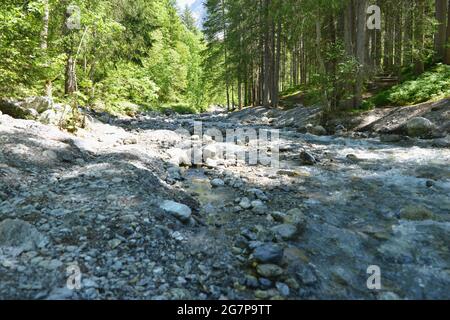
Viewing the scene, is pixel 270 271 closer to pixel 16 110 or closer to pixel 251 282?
pixel 251 282

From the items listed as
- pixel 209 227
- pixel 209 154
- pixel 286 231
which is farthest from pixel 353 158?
pixel 209 227

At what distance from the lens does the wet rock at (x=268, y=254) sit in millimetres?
4293

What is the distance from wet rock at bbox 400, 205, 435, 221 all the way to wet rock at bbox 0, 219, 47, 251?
547 centimetres

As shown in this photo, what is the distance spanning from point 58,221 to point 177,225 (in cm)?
159

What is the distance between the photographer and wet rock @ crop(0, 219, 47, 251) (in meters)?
4.21

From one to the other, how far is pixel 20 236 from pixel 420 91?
16.8 metres

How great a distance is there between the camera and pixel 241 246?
4.81m

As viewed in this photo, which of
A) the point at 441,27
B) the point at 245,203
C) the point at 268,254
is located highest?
the point at 441,27

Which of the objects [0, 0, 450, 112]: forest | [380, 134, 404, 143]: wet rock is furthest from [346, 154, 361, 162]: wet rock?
[0, 0, 450, 112]: forest

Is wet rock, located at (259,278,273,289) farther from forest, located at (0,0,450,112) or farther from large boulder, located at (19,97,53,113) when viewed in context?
large boulder, located at (19,97,53,113)

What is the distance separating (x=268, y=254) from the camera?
14.3ft
